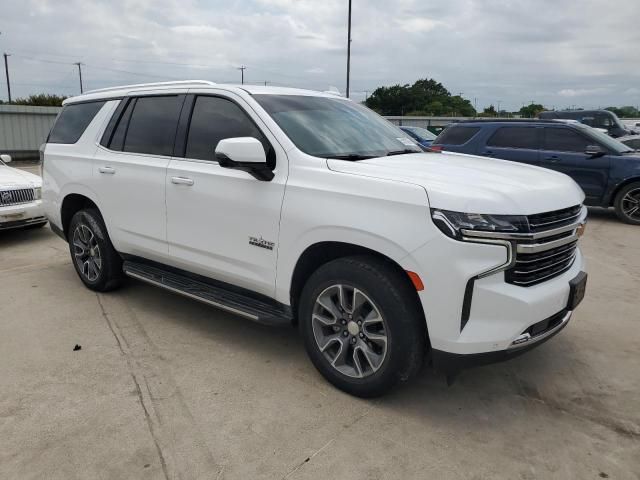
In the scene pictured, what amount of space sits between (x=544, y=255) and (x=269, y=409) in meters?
1.81

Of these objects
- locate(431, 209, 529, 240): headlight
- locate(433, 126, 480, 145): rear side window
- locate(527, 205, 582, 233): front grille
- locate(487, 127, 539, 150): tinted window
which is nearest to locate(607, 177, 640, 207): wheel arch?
locate(487, 127, 539, 150): tinted window

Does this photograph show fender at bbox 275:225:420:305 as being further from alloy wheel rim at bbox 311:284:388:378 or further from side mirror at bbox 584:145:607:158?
side mirror at bbox 584:145:607:158

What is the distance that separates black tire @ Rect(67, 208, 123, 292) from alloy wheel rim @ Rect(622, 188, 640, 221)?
8.25m

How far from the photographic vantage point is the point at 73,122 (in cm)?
537

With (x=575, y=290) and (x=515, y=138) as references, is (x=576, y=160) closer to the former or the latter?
(x=515, y=138)

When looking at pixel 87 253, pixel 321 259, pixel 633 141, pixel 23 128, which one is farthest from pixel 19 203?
pixel 23 128

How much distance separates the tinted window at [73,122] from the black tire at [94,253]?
0.81m

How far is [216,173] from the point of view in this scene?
3779 mm

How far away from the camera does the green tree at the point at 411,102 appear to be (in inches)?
2493

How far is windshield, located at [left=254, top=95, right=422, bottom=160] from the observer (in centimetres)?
356

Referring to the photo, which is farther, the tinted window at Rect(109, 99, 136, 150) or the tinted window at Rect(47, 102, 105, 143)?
the tinted window at Rect(47, 102, 105, 143)

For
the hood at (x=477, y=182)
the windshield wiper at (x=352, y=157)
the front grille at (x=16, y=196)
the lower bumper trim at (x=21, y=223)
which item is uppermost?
the windshield wiper at (x=352, y=157)

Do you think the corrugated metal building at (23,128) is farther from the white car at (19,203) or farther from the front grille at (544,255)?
the front grille at (544,255)

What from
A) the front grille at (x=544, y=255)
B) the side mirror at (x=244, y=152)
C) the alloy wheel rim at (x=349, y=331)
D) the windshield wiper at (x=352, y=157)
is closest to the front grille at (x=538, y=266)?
the front grille at (x=544, y=255)
